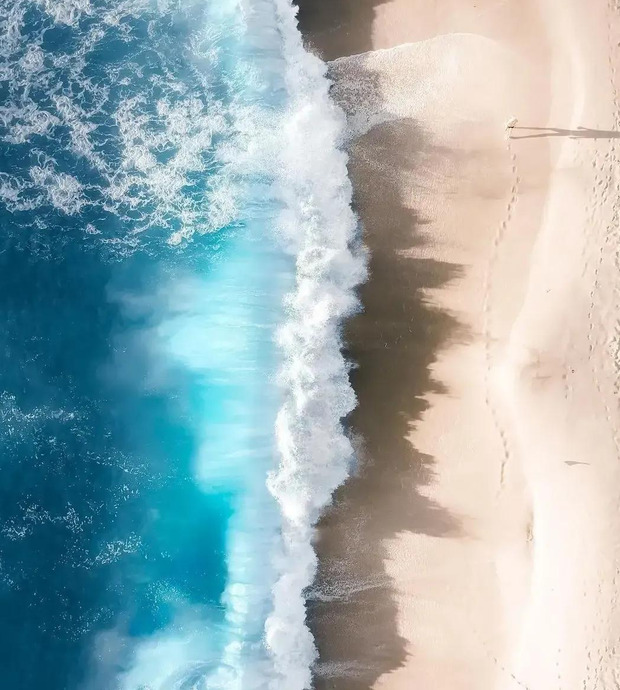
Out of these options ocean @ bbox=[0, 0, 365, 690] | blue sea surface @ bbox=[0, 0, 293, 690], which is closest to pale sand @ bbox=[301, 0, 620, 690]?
ocean @ bbox=[0, 0, 365, 690]

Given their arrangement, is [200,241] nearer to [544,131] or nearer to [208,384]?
[208,384]

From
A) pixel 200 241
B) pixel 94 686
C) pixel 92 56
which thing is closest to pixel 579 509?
pixel 200 241

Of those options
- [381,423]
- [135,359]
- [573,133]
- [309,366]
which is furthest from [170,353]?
[573,133]

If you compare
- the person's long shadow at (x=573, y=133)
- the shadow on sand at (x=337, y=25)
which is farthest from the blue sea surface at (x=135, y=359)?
the person's long shadow at (x=573, y=133)

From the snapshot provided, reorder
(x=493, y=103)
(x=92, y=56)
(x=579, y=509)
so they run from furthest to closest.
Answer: (x=92, y=56) → (x=493, y=103) → (x=579, y=509)

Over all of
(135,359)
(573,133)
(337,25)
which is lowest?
(135,359)

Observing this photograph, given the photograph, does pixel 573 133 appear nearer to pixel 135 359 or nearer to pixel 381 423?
pixel 381 423
